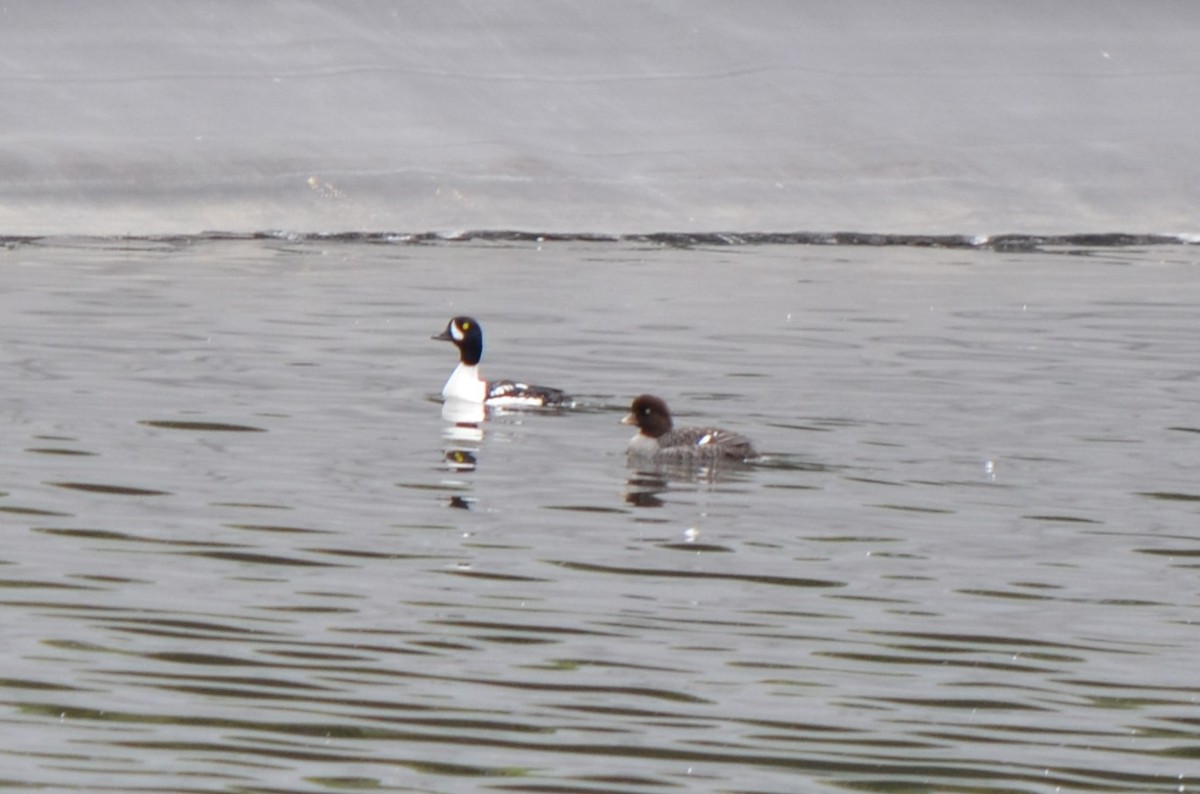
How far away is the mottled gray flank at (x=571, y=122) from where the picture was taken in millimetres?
21109

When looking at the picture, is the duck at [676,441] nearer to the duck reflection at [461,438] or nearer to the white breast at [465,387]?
the duck reflection at [461,438]

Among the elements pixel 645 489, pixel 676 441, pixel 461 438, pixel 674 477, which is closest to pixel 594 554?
pixel 645 489

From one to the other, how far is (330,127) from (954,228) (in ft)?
17.0

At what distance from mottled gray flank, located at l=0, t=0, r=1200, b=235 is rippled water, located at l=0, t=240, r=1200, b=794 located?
279 cm

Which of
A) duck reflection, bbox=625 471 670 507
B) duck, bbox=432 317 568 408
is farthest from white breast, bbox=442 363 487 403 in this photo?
duck reflection, bbox=625 471 670 507

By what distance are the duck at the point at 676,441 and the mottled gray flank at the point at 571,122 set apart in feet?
28.6

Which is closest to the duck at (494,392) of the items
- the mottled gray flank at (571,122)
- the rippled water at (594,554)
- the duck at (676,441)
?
the rippled water at (594,554)

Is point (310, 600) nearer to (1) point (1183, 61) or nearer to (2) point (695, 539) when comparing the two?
(2) point (695, 539)

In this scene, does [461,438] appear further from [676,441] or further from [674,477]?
[674,477]

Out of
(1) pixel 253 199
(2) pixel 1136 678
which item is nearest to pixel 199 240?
(1) pixel 253 199

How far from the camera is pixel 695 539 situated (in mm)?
9742

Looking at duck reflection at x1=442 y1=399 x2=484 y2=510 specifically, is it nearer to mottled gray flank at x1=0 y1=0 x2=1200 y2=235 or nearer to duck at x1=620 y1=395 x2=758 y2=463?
duck at x1=620 y1=395 x2=758 y2=463

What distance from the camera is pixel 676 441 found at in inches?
471

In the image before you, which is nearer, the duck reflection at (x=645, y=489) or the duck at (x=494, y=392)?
the duck reflection at (x=645, y=489)
